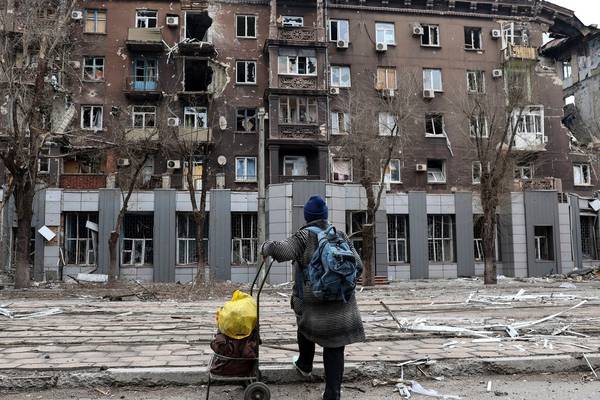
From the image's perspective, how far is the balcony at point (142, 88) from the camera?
28.5 metres

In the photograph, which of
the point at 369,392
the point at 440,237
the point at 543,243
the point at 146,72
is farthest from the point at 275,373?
the point at 543,243

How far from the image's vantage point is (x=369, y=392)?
17.7 feet

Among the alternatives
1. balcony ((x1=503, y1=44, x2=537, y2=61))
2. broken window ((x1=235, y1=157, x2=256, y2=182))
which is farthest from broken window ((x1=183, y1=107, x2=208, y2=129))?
balcony ((x1=503, y1=44, x2=537, y2=61))

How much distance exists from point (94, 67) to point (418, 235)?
20.5 m

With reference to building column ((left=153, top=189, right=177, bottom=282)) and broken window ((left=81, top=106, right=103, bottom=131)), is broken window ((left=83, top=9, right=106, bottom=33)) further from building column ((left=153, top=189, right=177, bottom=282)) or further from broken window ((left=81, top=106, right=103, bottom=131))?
building column ((left=153, top=189, right=177, bottom=282))

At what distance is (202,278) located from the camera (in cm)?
2097

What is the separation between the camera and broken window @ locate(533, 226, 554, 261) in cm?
3014

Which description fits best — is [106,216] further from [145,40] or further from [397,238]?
[397,238]

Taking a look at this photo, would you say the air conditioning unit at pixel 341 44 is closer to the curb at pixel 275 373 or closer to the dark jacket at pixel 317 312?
the curb at pixel 275 373

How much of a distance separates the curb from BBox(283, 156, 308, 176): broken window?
23.3 m

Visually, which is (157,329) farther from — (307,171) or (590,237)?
(590,237)

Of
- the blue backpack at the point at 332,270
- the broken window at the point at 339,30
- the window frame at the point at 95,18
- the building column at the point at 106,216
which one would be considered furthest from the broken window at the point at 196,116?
the blue backpack at the point at 332,270

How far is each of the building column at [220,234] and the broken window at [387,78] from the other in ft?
36.5

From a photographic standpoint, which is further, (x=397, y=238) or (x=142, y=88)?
(x=397, y=238)
